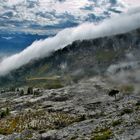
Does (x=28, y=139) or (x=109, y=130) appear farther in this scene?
(x=28, y=139)

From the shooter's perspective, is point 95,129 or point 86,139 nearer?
point 86,139

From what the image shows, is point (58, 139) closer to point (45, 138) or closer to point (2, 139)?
point (45, 138)

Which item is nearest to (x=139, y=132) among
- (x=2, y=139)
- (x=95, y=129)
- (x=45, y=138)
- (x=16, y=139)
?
(x=95, y=129)

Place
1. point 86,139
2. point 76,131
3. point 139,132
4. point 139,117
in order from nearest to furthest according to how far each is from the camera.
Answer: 1. point 139,132
2. point 86,139
3. point 139,117
4. point 76,131

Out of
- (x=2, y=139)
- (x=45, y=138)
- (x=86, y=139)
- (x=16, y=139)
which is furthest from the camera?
(x=2, y=139)

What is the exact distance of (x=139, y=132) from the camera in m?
102

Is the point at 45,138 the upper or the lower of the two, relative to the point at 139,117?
lower

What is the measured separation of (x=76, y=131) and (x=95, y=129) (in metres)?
8.35

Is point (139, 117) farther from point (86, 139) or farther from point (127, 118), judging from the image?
point (86, 139)

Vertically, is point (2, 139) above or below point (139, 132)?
below

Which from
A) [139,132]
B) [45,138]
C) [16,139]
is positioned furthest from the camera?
[16,139]

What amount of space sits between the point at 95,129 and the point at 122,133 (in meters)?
24.4

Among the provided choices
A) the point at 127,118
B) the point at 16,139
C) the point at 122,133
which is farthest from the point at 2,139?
the point at 122,133

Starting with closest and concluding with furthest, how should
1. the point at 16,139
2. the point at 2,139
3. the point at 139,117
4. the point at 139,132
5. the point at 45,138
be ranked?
the point at 139,132 < the point at 139,117 < the point at 45,138 < the point at 16,139 < the point at 2,139
